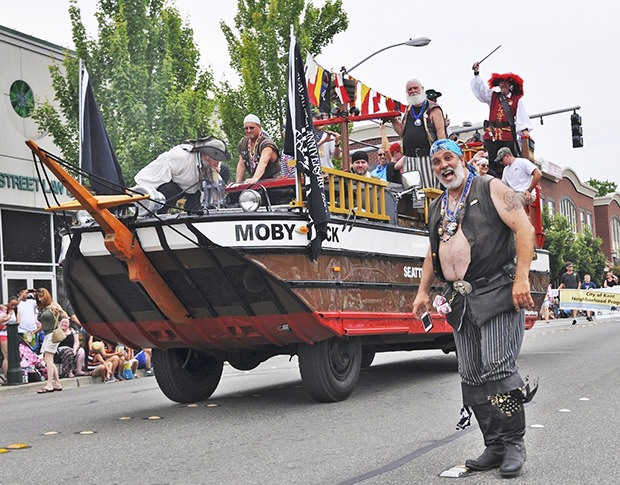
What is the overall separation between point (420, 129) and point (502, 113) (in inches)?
55.3

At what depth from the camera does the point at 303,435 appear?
6660 millimetres

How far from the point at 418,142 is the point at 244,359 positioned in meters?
3.37

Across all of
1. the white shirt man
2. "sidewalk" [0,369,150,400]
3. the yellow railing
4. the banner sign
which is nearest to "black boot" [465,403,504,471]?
the yellow railing

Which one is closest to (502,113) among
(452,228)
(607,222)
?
(452,228)

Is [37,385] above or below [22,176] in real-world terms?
below

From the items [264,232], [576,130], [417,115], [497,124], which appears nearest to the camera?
[264,232]

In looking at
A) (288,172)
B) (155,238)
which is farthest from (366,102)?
(155,238)

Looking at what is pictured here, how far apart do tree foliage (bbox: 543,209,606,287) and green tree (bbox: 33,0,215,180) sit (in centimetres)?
2910

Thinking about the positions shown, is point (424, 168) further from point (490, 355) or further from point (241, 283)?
point (490, 355)

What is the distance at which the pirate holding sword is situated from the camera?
11422mm

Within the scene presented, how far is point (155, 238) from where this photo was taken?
24.6 feet

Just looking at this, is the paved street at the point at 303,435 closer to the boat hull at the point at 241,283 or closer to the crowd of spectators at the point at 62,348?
the boat hull at the point at 241,283

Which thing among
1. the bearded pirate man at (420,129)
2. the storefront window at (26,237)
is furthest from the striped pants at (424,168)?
the storefront window at (26,237)

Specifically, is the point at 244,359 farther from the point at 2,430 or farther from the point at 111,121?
the point at 111,121
